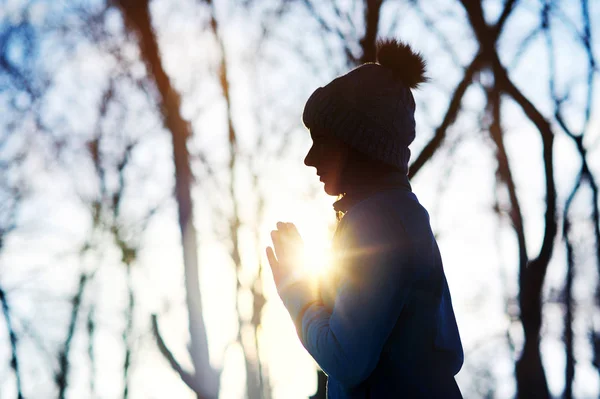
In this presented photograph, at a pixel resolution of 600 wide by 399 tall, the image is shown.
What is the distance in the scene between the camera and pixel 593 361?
29.2 ft

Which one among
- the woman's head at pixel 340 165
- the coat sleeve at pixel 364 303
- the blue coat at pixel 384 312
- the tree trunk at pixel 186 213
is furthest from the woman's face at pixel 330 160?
the tree trunk at pixel 186 213

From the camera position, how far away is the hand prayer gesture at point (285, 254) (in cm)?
158

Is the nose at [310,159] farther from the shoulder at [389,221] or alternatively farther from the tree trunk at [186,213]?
the tree trunk at [186,213]

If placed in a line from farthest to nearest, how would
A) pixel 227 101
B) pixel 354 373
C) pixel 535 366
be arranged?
pixel 227 101 → pixel 535 366 → pixel 354 373

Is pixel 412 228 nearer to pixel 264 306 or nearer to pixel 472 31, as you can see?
pixel 472 31

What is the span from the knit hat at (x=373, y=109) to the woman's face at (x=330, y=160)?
28 millimetres

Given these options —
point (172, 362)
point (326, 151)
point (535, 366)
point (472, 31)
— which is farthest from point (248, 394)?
point (326, 151)

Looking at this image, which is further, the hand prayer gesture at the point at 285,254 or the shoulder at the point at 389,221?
the hand prayer gesture at the point at 285,254

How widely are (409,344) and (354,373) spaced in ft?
0.54

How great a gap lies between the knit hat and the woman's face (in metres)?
0.03

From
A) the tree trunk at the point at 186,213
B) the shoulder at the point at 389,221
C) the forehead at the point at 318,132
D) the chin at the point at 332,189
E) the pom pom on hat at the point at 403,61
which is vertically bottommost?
the shoulder at the point at 389,221

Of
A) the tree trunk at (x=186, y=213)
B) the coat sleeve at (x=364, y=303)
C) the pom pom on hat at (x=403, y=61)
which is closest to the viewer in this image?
the coat sleeve at (x=364, y=303)

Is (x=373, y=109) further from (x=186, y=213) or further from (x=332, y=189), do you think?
(x=186, y=213)

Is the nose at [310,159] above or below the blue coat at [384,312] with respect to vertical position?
above
